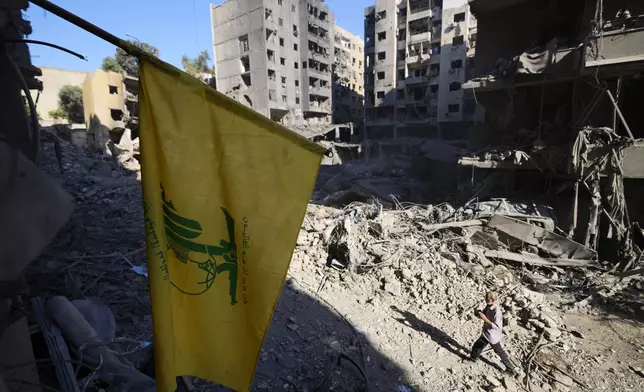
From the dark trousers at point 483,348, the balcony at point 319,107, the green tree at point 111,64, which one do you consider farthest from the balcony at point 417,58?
the dark trousers at point 483,348

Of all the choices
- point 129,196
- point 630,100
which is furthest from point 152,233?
point 630,100

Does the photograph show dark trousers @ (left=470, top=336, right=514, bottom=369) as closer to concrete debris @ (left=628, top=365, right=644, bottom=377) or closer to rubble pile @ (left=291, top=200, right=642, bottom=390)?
rubble pile @ (left=291, top=200, right=642, bottom=390)

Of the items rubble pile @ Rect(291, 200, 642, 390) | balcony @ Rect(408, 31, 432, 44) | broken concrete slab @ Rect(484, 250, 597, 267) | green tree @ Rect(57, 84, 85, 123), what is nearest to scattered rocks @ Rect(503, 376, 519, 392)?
rubble pile @ Rect(291, 200, 642, 390)

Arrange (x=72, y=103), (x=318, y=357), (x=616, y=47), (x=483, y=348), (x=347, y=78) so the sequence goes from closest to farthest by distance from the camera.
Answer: (x=318, y=357)
(x=483, y=348)
(x=616, y=47)
(x=72, y=103)
(x=347, y=78)

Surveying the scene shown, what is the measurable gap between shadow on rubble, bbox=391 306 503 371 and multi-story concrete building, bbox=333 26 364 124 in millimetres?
44632

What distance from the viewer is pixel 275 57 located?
38719 millimetres

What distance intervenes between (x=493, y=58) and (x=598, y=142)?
8.72m

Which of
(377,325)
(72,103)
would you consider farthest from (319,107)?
(377,325)

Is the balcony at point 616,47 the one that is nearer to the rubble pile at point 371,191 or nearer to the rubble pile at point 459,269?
the rubble pile at point 459,269

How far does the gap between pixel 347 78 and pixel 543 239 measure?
5143 cm

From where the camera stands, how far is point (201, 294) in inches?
81.1

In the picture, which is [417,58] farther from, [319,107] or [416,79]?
[319,107]

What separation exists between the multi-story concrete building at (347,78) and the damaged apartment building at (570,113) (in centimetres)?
3410

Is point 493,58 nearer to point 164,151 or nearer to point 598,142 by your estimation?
point 598,142
